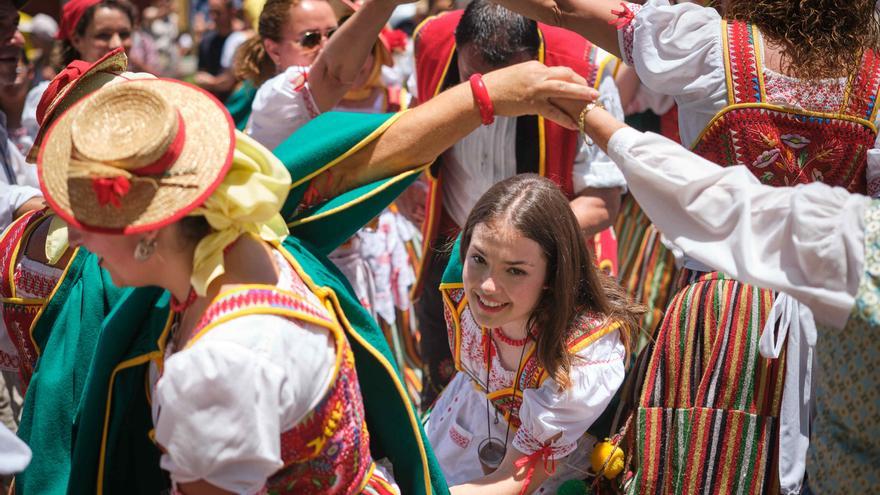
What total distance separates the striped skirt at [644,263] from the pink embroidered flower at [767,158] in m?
1.80

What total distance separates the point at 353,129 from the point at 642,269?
2.65 metres

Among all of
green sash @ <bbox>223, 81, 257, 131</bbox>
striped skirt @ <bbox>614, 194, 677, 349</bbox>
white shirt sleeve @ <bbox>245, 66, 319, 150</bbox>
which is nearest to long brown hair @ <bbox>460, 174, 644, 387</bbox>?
white shirt sleeve @ <bbox>245, 66, 319, 150</bbox>

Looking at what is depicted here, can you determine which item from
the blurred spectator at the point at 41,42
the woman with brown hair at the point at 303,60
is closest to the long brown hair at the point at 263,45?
the woman with brown hair at the point at 303,60

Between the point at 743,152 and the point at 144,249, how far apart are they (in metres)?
1.53

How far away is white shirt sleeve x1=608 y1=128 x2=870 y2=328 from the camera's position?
1787 millimetres

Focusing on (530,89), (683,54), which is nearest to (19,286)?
(530,89)

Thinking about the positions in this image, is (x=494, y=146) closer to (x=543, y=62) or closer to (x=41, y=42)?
(x=543, y=62)

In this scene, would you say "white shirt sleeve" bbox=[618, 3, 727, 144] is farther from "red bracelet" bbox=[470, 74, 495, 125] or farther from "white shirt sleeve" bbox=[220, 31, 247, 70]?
"white shirt sleeve" bbox=[220, 31, 247, 70]

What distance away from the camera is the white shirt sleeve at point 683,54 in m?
2.53

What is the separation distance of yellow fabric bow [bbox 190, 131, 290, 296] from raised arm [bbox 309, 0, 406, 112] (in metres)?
1.39

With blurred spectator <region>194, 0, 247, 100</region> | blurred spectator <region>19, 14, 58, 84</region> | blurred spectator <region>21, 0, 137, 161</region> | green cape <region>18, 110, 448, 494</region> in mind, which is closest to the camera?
green cape <region>18, 110, 448, 494</region>

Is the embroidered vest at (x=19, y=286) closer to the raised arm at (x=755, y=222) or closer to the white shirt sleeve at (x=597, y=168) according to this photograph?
the raised arm at (x=755, y=222)

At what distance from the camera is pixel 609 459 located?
274 centimetres

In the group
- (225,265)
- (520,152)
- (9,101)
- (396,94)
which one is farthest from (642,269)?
(9,101)
